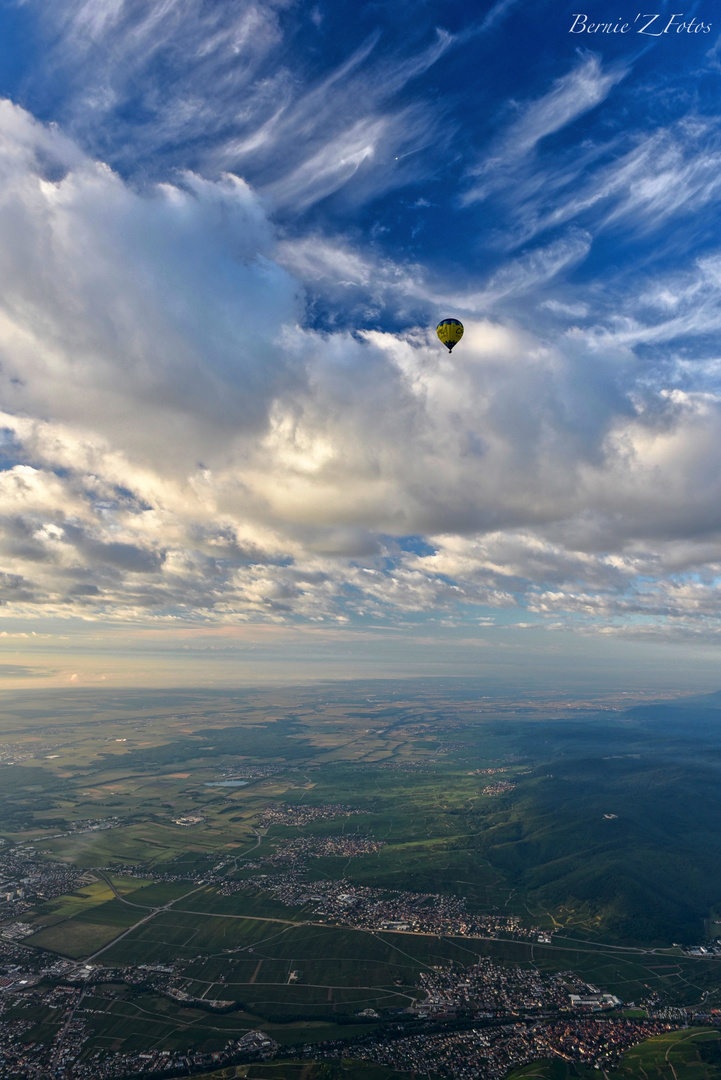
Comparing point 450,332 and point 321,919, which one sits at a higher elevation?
point 450,332

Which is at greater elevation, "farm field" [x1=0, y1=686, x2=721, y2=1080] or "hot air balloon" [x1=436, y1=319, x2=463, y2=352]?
"hot air balloon" [x1=436, y1=319, x2=463, y2=352]

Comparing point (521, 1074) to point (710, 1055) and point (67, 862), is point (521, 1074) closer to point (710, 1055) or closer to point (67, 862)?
point (710, 1055)

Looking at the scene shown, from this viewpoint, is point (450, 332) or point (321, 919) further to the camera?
point (321, 919)

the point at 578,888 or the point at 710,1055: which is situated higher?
the point at 710,1055

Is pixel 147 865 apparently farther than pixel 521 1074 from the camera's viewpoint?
Yes

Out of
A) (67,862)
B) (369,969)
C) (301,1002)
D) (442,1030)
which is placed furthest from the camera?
(67,862)

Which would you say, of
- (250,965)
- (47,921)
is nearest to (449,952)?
(250,965)

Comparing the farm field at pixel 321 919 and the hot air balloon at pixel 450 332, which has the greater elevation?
the hot air balloon at pixel 450 332

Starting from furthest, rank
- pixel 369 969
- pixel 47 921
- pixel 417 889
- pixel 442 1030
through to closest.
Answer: pixel 417 889 → pixel 47 921 → pixel 369 969 → pixel 442 1030
